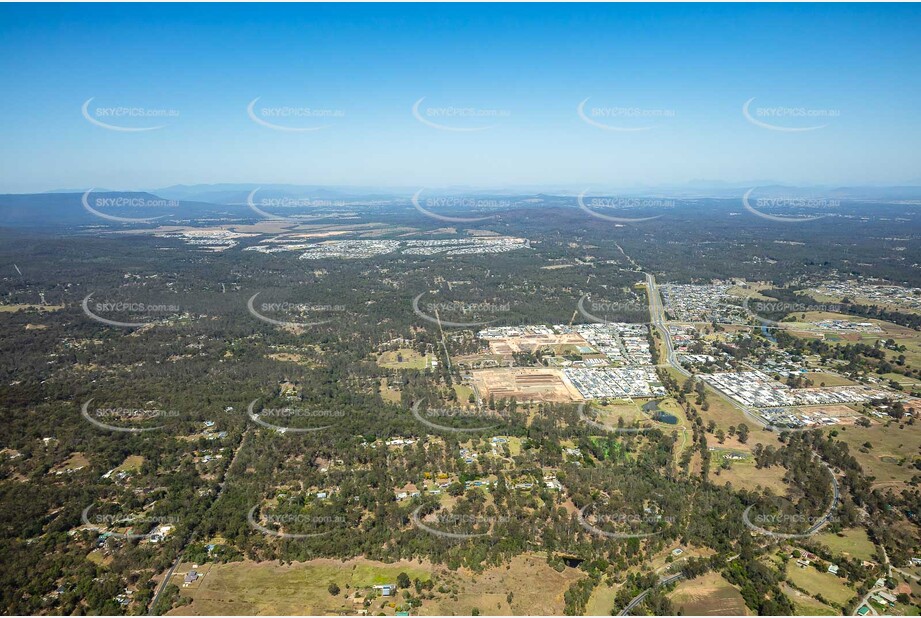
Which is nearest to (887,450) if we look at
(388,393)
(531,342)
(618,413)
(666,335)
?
(618,413)

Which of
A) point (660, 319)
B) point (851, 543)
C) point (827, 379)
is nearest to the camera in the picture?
point (851, 543)

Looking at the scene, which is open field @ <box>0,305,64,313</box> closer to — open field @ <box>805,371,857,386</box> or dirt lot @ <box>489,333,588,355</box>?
dirt lot @ <box>489,333,588,355</box>

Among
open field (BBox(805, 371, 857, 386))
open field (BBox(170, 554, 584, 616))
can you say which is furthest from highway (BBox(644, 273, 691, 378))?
open field (BBox(170, 554, 584, 616))

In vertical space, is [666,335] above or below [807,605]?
above

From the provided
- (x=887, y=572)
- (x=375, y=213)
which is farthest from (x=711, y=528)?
(x=375, y=213)

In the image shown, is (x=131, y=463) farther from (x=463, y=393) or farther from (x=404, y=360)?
(x=404, y=360)

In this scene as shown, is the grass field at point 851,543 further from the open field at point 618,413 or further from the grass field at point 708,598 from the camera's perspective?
the open field at point 618,413
